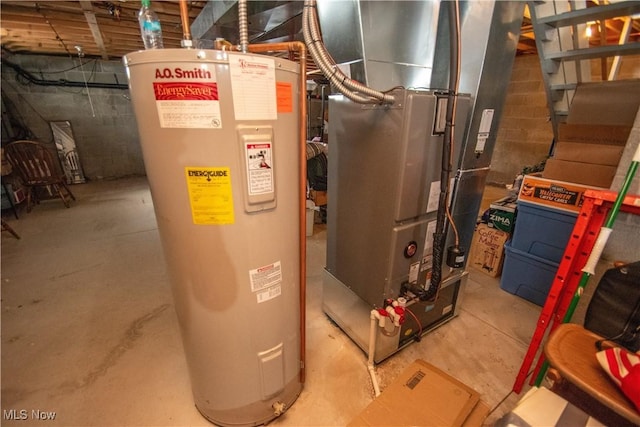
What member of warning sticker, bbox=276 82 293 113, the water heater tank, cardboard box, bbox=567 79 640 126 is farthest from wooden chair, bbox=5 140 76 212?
cardboard box, bbox=567 79 640 126

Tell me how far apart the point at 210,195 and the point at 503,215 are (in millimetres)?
2464

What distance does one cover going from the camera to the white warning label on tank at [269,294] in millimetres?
1068

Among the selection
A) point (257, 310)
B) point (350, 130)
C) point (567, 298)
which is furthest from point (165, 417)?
point (567, 298)

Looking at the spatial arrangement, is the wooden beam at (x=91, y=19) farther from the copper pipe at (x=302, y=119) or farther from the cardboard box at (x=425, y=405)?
the cardboard box at (x=425, y=405)

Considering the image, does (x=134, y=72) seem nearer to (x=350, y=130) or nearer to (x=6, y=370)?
(x=350, y=130)

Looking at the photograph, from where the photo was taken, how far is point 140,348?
176cm

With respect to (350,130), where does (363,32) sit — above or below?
above

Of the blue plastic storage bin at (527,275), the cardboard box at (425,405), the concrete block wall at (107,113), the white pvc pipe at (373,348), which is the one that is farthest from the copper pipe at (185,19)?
the concrete block wall at (107,113)

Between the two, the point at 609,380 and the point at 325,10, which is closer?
the point at 609,380

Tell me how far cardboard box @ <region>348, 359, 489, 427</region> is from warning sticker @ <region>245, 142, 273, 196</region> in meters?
0.98

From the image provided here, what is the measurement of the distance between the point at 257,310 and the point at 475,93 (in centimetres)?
151

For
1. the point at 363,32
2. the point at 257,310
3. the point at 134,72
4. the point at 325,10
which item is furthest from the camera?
the point at 325,10

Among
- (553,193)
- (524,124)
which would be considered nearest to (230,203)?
(553,193)

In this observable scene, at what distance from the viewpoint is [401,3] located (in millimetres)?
1301
